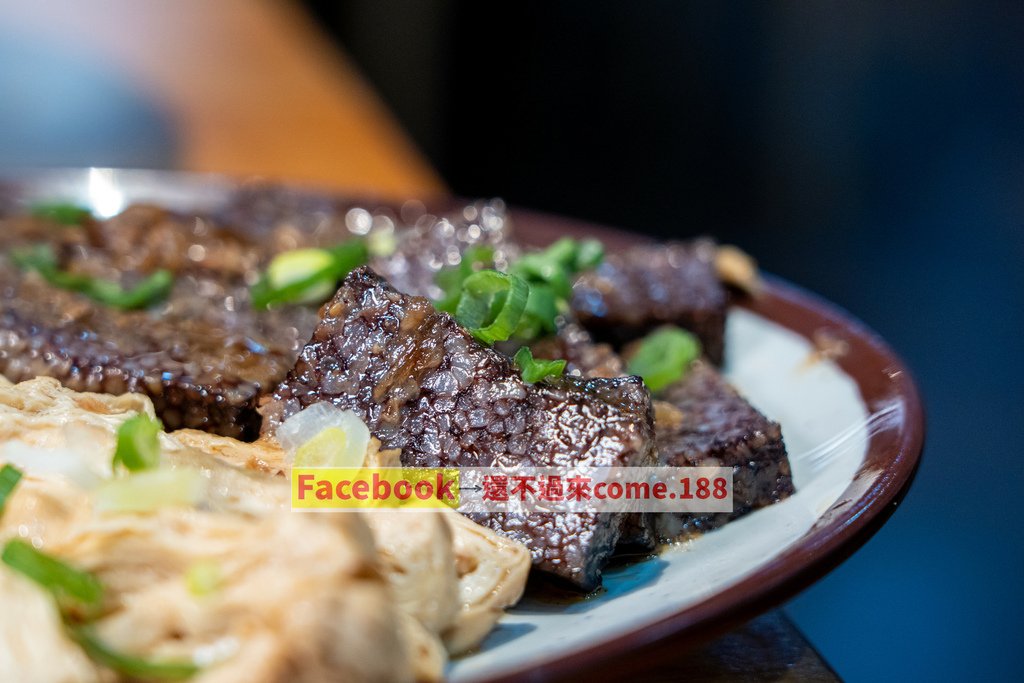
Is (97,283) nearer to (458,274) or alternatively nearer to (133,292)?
(133,292)

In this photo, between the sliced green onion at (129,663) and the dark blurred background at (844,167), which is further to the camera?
the dark blurred background at (844,167)

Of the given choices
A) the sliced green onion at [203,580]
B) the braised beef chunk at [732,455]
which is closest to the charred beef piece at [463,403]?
the braised beef chunk at [732,455]

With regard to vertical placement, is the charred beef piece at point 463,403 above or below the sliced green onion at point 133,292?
below

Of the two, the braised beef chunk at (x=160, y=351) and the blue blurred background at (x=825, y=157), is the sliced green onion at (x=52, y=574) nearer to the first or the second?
the braised beef chunk at (x=160, y=351)

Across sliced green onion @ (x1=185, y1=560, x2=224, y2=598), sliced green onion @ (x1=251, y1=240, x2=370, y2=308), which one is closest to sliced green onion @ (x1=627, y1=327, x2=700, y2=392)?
sliced green onion @ (x1=251, y1=240, x2=370, y2=308)

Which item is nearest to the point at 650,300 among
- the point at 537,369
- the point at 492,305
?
the point at 492,305

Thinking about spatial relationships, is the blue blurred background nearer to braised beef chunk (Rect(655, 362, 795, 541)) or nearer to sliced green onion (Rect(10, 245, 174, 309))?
braised beef chunk (Rect(655, 362, 795, 541))

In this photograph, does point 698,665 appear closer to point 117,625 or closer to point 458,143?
point 117,625
